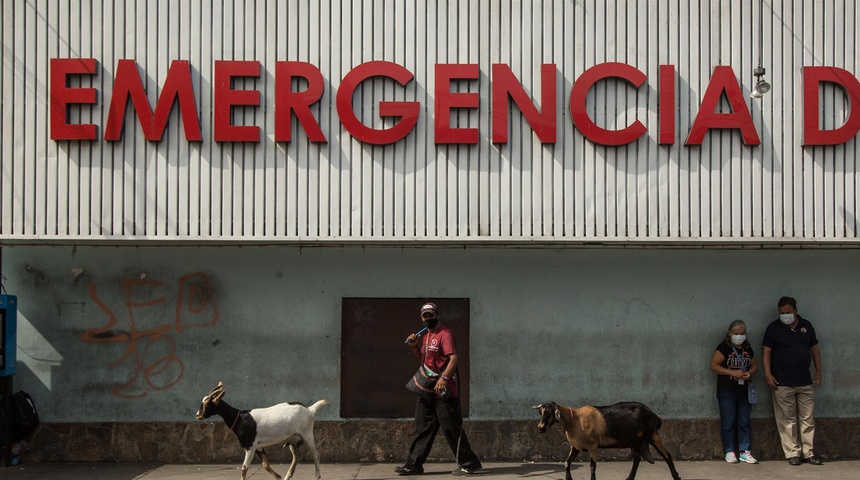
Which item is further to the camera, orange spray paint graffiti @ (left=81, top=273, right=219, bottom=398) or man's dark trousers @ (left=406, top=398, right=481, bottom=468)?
orange spray paint graffiti @ (left=81, top=273, right=219, bottom=398)

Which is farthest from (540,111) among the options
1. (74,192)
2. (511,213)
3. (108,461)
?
(108,461)

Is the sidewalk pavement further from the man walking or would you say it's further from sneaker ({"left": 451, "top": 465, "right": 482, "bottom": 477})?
the man walking

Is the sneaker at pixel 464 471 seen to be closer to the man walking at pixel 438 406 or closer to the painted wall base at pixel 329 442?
the man walking at pixel 438 406

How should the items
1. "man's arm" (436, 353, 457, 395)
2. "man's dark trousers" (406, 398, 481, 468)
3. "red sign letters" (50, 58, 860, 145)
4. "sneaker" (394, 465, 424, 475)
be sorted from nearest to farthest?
"man's arm" (436, 353, 457, 395) → "man's dark trousers" (406, 398, 481, 468) → "sneaker" (394, 465, 424, 475) → "red sign letters" (50, 58, 860, 145)

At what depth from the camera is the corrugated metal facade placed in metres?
9.91

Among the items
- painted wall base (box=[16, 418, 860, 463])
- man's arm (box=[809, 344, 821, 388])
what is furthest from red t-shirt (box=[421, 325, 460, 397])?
man's arm (box=[809, 344, 821, 388])

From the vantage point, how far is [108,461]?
10.5m

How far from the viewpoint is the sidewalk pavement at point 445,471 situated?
31.9 feet

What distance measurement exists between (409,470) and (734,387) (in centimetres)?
393

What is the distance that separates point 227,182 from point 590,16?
4.53m

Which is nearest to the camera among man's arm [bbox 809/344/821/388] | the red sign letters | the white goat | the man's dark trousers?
the white goat

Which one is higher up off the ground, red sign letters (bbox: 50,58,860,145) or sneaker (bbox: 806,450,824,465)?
red sign letters (bbox: 50,58,860,145)

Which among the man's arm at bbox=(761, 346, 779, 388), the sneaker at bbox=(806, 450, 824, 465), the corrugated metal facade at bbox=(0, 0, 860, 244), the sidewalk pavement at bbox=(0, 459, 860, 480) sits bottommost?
the sidewalk pavement at bbox=(0, 459, 860, 480)

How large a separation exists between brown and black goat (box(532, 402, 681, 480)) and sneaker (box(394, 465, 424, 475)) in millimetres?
1705
